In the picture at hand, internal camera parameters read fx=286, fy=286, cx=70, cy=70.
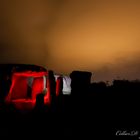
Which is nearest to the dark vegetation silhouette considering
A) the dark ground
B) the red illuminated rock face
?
the dark ground

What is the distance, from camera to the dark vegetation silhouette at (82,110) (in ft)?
16.0

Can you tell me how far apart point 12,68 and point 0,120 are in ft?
4.87

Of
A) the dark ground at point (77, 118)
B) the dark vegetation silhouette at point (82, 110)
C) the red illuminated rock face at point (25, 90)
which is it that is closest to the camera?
the dark ground at point (77, 118)

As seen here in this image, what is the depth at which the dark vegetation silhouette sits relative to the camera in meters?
4.88

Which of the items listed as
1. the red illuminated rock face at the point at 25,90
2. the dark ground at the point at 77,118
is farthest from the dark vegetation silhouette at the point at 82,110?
the red illuminated rock face at the point at 25,90

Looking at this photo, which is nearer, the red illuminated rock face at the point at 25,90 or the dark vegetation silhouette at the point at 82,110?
the dark vegetation silhouette at the point at 82,110

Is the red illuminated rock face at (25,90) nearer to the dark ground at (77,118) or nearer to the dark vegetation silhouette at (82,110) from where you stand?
the dark vegetation silhouette at (82,110)

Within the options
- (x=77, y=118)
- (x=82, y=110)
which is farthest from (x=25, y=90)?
(x=77, y=118)

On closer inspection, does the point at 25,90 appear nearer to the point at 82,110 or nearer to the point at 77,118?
the point at 82,110

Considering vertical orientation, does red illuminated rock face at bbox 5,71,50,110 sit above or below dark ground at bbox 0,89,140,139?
above

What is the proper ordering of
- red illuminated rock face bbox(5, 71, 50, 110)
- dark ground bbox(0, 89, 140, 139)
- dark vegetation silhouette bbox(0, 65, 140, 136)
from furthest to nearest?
1. red illuminated rock face bbox(5, 71, 50, 110)
2. dark vegetation silhouette bbox(0, 65, 140, 136)
3. dark ground bbox(0, 89, 140, 139)

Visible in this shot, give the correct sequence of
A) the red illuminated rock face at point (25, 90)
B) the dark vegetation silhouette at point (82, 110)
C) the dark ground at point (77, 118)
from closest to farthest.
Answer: the dark ground at point (77, 118) < the dark vegetation silhouette at point (82, 110) < the red illuminated rock face at point (25, 90)

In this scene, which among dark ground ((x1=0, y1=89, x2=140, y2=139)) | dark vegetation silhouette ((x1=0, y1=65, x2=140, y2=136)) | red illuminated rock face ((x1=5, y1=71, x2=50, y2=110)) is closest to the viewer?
dark ground ((x1=0, y1=89, x2=140, y2=139))

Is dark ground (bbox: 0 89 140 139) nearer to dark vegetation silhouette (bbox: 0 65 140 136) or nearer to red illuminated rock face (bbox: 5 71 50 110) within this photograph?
dark vegetation silhouette (bbox: 0 65 140 136)
